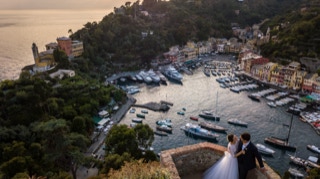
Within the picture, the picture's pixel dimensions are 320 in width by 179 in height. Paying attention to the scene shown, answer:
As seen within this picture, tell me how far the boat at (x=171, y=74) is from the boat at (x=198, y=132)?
1343 cm

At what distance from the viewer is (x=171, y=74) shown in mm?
34438

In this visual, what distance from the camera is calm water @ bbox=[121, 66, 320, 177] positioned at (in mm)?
18859

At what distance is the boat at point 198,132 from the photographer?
63.1ft

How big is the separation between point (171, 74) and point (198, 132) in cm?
1586

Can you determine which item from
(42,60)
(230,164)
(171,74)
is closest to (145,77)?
(171,74)

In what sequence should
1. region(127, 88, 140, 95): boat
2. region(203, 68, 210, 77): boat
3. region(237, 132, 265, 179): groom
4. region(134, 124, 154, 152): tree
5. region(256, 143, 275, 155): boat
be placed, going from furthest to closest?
1. region(203, 68, 210, 77): boat
2. region(127, 88, 140, 95): boat
3. region(256, 143, 275, 155): boat
4. region(134, 124, 154, 152): tree
5. region(237, 132, 265, 179): groom

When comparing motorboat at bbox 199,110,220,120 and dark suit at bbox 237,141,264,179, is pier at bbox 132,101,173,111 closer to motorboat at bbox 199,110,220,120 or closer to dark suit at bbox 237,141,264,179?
motorboat at bbox 199,110,220,120

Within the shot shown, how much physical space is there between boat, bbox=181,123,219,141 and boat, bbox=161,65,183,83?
13431 millimetres

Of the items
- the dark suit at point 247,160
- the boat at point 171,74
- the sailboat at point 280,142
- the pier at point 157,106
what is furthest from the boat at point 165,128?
the dark suit at point 247,160

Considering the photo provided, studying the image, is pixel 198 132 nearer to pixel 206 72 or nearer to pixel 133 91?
pixel 133 91

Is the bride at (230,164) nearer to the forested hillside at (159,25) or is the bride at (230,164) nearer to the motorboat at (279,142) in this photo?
the motorboat at (279,142)

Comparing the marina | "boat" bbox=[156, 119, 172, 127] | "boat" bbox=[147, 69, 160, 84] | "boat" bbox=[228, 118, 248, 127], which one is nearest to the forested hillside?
"boat" bbox=[147, 69, 160, 84]

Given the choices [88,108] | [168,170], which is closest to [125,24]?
[88,108]

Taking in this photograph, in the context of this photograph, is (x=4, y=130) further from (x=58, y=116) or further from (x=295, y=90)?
(x=295, y=90)
